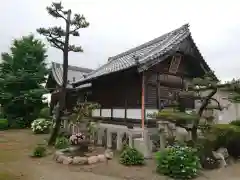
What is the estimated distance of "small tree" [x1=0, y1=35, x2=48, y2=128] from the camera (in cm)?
2181

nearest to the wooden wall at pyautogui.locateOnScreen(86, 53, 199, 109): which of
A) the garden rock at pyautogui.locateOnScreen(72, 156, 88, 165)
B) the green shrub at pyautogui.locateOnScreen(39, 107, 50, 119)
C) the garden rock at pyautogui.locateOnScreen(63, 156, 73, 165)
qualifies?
the garden rock at pyautogui.locateOnScreen(72, 156, 88, 165)

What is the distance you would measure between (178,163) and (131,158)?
175 centimetres

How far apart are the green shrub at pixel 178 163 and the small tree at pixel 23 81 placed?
17427 millimetres

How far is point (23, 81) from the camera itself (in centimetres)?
2212

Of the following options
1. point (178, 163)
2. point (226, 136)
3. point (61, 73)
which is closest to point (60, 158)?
point (178, 163)

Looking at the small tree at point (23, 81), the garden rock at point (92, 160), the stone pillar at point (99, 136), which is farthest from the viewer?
the small tree at point (23, 81)

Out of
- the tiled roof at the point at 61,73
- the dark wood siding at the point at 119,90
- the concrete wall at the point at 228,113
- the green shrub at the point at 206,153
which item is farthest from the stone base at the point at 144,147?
the tiled roof at the point at 61,73

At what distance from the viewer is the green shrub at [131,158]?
7.79 metres

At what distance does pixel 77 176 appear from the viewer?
6.63 m

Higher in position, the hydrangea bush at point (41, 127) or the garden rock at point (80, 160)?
the hydrangea bush at point (41, 127)

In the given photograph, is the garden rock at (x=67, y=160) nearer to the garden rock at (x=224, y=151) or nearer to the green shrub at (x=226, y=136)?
the green shrub at (x=226, y=136)

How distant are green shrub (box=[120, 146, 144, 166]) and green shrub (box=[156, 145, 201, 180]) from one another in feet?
2.71

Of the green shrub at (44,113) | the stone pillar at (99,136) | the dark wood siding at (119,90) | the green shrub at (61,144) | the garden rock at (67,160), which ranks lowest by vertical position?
the garden rock at (67,160)

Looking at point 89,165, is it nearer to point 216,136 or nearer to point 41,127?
point 216,136
